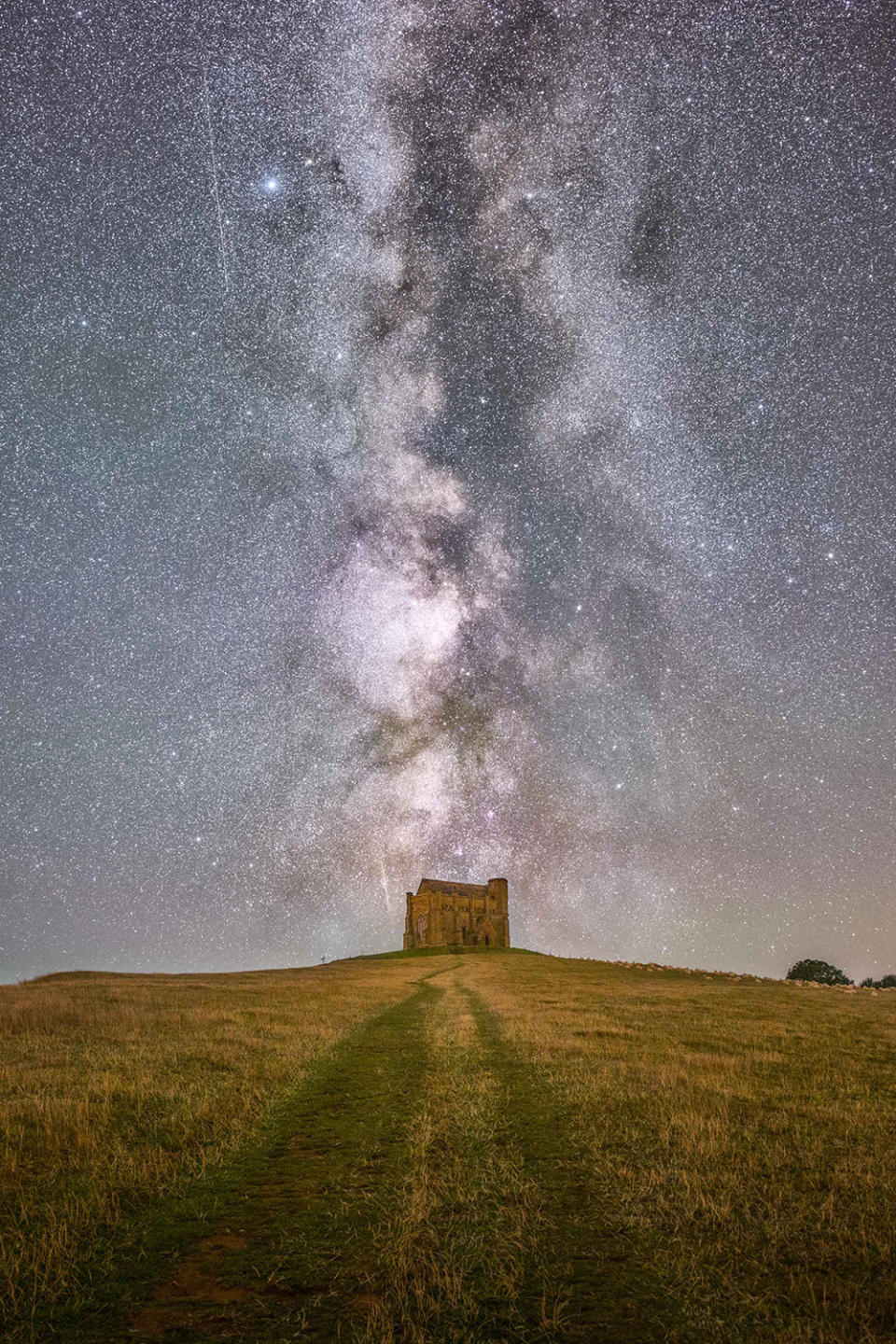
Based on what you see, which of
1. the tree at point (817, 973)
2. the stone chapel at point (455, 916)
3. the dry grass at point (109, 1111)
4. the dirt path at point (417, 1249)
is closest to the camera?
the dirt path at point (417, 1249)

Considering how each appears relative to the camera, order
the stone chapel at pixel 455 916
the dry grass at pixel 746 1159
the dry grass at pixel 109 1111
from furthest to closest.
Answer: the stone chapel at pixel 455 916
the dry grass at pixel 109 1111
the dry grass at pixel 746 1159

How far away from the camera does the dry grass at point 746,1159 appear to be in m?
4.73

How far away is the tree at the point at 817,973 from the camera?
3078 inches

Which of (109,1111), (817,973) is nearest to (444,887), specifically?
(817,973)

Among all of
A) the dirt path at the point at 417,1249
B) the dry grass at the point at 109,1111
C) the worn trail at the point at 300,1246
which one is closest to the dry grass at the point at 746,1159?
the dirt path at the point at 417,1249

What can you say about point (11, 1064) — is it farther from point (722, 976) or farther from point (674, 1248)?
point (722, 976)

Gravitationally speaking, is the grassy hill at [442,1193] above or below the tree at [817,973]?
above

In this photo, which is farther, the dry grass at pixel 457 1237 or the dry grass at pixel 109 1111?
the dry grass at pixel 109 1111

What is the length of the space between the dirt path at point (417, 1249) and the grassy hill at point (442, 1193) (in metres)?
0.02

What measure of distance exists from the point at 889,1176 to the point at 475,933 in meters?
101

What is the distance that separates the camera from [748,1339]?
14.1 feet

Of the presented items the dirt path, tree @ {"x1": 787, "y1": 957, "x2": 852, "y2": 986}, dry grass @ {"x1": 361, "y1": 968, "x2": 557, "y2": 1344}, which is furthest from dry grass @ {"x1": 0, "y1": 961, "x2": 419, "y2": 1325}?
tree @ {"x1": 787, "y1": 957, "x2": 852, "y2": 986}

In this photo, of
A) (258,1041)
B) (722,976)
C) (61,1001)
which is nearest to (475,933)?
(722,976)

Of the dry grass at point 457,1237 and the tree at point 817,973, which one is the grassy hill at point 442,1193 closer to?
the dry grass at point 457,1237
